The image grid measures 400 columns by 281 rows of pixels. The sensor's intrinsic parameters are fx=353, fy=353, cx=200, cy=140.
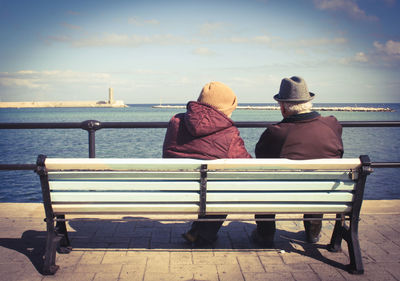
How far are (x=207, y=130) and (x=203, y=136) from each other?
0.07 metres

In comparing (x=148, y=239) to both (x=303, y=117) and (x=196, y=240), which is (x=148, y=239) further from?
(x=303, y=117)

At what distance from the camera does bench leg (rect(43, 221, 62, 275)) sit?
8.46ft

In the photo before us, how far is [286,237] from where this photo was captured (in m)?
3.34

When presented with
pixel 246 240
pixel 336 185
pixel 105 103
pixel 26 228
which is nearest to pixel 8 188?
pixel 26 228

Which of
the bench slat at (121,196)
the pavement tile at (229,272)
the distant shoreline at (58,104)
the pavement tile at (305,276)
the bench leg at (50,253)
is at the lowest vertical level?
the distant shoreline at (58,104)

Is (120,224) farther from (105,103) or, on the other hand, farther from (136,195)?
(105,103)

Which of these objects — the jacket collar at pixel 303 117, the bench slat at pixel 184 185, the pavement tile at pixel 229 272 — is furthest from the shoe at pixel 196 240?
the jacket collar at pixel 303 117

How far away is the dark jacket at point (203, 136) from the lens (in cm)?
269

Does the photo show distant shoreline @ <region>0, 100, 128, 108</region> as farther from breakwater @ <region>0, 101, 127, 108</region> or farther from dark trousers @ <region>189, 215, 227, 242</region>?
dark trousers @ <region>189, 215, 227, 242</region>

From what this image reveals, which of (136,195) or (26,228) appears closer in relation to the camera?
(136,195)

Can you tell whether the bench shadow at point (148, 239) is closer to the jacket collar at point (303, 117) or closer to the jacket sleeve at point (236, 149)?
the jacket sleeve at point (236, 149)

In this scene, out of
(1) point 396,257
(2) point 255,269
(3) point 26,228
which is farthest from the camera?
(3) point 26,228

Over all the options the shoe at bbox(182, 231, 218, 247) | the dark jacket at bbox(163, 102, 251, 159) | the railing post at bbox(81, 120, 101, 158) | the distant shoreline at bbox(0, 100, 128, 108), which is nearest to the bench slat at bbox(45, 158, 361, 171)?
the dark jacket at bbox(163, 102, 251, 159)

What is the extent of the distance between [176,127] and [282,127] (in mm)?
834
